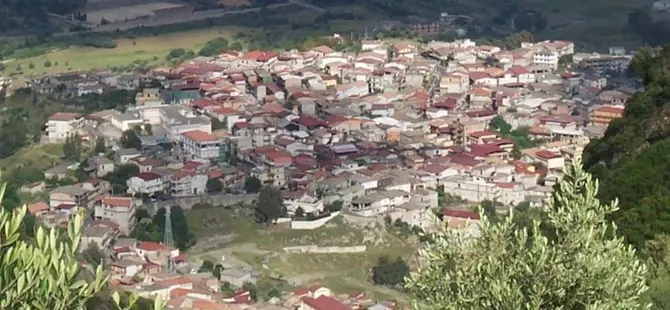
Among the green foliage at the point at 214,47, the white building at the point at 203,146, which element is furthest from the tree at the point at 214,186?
the green foliage at the point at 214,47

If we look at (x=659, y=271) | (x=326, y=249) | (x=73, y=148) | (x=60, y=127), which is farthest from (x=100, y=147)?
(x=659, y=271)

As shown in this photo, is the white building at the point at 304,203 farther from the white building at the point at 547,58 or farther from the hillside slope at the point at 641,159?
the white building at the point at 547,58

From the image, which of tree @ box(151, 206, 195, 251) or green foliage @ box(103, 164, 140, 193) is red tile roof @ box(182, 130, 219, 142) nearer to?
green foliage @ box(103, 164, 140, 193)

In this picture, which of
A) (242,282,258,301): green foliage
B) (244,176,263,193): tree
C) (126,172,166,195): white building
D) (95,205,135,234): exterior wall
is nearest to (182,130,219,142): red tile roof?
(126,172,166,195): white building

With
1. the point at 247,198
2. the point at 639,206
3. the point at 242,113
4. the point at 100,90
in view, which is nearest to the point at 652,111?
the point at 639,206

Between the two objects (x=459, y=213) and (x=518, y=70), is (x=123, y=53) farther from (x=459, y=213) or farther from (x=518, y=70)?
(x=459, y=213)

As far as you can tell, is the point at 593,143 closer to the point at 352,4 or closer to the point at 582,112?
the point at 582,112
